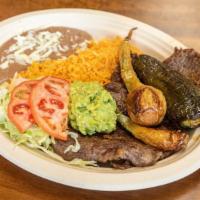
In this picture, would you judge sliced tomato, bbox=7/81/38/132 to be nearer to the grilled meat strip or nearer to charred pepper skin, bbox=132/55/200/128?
the grilled meat strip

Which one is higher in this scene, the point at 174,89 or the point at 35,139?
the point at 174,89

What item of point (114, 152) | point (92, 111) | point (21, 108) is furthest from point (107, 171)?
point (21, 108)

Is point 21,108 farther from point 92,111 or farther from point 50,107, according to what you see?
point 92,111

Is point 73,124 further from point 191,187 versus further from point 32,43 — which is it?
point 32,43

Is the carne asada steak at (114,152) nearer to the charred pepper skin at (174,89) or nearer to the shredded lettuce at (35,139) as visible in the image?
the shredded lettuce at (35,139)

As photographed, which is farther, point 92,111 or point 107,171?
point 92,111

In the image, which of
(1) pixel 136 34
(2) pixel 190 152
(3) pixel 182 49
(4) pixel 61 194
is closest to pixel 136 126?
(2) pixel 190 152
